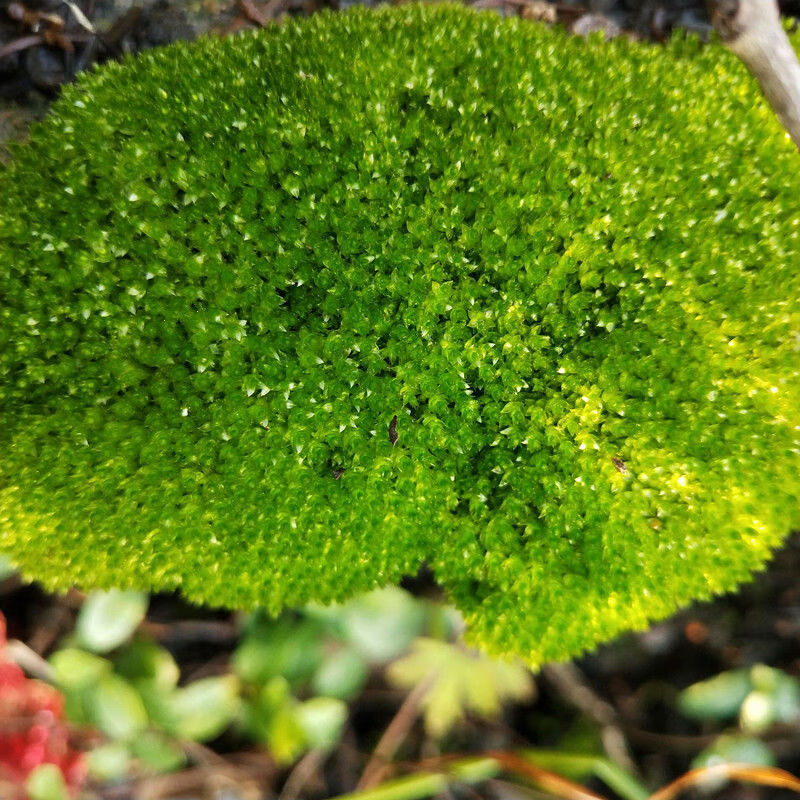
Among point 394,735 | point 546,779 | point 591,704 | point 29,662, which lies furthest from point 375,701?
point 29,662

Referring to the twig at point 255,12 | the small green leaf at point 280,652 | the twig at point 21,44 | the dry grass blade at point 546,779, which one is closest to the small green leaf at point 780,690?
the dry grass blade at point 546,779

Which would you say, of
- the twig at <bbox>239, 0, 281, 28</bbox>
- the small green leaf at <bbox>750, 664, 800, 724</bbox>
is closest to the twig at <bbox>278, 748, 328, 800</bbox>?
the small green leaf at <bbox>750, 664, 800, 724</bbox>

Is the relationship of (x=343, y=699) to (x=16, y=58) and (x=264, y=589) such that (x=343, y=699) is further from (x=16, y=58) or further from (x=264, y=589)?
(x=16, y=58)

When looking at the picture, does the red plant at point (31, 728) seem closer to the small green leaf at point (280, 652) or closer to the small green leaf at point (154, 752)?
the small green leaf at point (154, 752)

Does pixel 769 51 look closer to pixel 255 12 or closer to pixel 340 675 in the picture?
pixel 255 12

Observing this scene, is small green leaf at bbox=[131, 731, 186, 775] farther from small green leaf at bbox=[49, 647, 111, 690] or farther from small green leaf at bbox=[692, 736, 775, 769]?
small green leaf at bbox=[692, 736, 775, 769]

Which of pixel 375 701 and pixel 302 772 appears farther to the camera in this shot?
pixel 375 701
